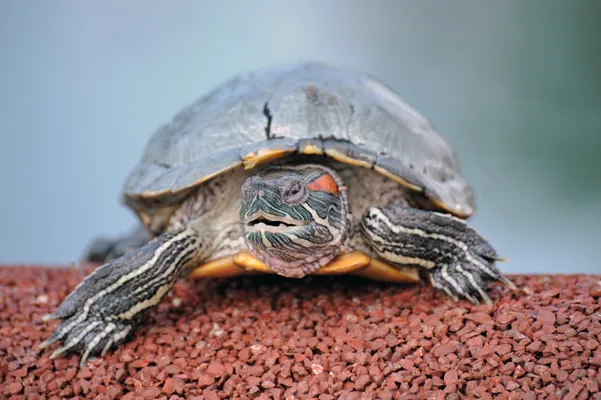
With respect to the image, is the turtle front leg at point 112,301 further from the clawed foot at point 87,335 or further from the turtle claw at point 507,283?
the turtle claw at point 507,283

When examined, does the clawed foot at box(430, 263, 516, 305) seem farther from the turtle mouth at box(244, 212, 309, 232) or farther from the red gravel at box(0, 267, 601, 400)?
the turtle mouth at box(244, 212, 309, 232)

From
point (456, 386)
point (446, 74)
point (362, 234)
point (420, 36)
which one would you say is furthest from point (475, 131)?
point (456, 386)

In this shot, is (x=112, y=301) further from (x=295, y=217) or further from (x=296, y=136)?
(x=296, y=136)

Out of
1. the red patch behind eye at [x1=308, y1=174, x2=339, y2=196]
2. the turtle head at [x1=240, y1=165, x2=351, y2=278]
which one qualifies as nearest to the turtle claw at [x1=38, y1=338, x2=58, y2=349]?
the turtle head at [x1=240, y1=165, x2=351, y2=278]

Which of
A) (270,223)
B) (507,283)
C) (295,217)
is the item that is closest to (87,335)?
(270,223)

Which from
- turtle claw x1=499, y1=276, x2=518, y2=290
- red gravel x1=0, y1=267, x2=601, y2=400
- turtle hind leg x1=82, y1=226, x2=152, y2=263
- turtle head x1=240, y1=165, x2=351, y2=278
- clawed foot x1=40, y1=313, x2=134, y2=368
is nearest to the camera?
red gravel x1=0, y1=267, x2=601, y2=400

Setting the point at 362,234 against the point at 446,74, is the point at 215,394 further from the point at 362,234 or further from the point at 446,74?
the point at 446,74
